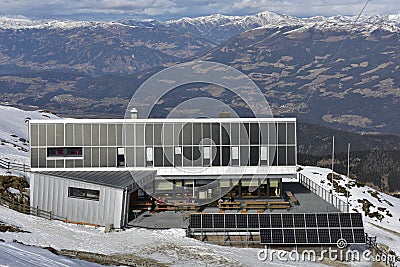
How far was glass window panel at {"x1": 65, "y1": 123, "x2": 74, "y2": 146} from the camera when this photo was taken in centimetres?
4559

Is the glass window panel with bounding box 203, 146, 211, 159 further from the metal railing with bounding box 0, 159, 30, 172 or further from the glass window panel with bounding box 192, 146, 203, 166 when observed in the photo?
the metal railing with bounding box 0, 159, 30, 172

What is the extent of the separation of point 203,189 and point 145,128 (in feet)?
21.9

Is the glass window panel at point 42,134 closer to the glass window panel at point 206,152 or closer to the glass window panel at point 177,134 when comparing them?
the glass window panel at point 177,134

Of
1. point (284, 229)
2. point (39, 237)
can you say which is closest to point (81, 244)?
point (39, 237)


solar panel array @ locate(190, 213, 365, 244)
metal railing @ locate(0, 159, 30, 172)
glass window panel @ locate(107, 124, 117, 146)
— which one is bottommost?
solar panel array @ locate(190, 213, 365, 244)

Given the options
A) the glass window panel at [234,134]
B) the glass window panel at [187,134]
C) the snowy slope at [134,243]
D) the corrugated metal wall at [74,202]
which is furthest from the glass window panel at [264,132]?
the corrugated metal wall at [74,202]

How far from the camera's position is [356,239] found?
3706cm

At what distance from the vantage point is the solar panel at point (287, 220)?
3791 cm

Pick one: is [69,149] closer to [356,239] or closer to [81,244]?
[81,244]

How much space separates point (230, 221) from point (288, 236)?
13.4 ft

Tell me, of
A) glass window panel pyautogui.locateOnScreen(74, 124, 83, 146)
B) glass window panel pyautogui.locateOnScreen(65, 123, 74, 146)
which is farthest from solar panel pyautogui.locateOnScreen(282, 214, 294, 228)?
glass window panel pyautogui.locateOnScreen(65, 123, 74, 146)

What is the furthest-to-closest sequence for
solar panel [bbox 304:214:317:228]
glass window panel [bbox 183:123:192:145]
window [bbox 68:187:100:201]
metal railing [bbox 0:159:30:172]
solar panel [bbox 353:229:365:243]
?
metal railing [bbox 0:159:30:172]
glass window panel [bbox 183:123:192:145]
window [bbox 68:187:100:201]
solar panel [bbox 304:214:317:228]
solar panel [bbox 353:229:365:243]

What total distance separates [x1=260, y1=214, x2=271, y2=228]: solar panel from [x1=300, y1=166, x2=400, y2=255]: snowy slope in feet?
46.1

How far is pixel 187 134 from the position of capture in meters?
45.8
